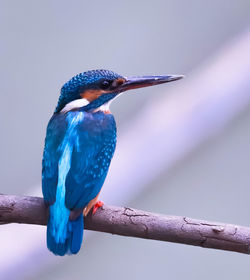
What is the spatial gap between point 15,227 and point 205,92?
3.15 ft

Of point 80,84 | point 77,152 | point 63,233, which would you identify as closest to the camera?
point 63,233

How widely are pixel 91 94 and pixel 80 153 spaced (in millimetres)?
200

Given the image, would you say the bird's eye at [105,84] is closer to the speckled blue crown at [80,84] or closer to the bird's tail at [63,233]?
the speckled blue crown at [80,84]

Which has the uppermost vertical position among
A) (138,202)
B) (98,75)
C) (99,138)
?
(98,75)

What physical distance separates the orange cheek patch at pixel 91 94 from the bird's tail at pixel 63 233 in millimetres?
343

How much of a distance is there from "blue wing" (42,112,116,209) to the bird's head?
0.04 m

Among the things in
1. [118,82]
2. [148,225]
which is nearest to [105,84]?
[118,82]

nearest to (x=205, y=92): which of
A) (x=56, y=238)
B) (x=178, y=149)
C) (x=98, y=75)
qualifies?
(x=178, y=149)

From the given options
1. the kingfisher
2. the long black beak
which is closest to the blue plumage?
the kingfisher

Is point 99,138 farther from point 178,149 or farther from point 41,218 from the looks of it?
point 178,149

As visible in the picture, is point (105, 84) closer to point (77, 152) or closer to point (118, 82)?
point (118, 82)

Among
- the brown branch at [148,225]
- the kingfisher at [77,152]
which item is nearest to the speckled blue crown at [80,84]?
Result: the kingfisher at [77,152]

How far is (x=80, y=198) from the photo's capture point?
1051mm

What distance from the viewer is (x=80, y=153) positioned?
113 cm
